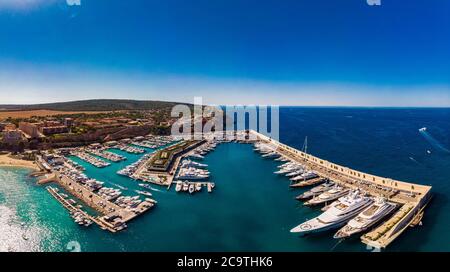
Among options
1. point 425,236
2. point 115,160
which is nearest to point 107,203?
Answer: point 115,160

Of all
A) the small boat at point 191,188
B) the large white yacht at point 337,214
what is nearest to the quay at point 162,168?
the small boat at point 191,188

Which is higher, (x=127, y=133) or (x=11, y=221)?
(x=127, y=133)

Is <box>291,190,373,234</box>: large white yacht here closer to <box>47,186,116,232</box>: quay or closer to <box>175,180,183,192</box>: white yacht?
<box>175,180,183,192</box>: white yacht

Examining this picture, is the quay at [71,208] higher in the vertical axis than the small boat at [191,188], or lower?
lower

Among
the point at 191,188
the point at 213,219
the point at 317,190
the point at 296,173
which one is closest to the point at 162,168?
the point at 191,188

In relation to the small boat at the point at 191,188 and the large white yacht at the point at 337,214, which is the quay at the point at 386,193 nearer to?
the large white yacht at the point at 337,214
